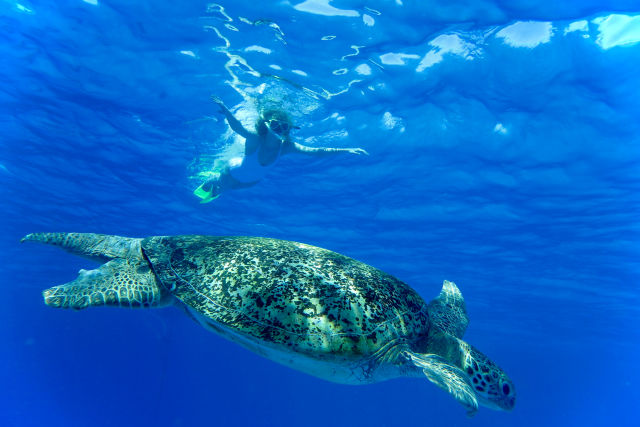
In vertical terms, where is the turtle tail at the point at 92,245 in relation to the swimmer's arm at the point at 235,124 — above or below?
below

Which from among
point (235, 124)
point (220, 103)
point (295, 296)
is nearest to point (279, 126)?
point (235, 124)

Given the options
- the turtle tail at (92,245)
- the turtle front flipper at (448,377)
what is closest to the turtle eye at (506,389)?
the turtle front flipper at (448,377)

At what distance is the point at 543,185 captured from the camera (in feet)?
51.1

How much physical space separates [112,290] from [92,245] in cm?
169

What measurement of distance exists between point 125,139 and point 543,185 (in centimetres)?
1958

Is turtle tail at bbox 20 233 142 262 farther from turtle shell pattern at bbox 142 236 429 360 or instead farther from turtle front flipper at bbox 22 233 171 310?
turtle shell pattern at bbox 142 236 429 360

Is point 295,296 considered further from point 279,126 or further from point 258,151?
point 258,151

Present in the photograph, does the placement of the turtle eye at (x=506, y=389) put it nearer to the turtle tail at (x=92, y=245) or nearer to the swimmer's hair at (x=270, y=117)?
the turtle tail at (x=92, y=245)

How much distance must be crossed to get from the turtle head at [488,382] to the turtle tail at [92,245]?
19.4 ft

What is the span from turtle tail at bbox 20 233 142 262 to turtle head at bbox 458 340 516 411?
591cm

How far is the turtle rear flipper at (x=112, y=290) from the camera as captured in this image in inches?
204

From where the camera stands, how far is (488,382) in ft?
16.1

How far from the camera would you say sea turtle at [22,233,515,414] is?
4.45 m

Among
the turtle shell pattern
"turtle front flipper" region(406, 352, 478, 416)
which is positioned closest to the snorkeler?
the turtle shell pattern
